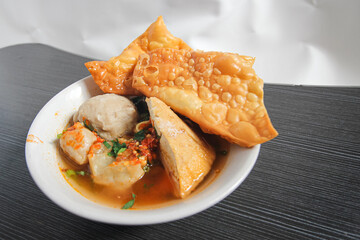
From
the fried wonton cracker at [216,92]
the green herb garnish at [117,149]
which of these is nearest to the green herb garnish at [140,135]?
the green herb garnish at [117,149]

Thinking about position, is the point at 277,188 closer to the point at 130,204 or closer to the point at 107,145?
the point at 130,204

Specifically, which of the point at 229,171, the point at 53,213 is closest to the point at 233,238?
the point at 229,171

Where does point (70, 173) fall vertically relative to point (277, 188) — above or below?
above

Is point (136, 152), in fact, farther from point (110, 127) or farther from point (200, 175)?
point (200, 175)

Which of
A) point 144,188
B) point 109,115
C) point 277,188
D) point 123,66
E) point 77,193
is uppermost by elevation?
point 123,66

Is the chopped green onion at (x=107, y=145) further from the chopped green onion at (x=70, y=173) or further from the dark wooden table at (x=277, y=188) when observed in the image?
the dark wooden table at (x=277, y=188)

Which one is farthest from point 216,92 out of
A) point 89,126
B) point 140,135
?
point 89,126

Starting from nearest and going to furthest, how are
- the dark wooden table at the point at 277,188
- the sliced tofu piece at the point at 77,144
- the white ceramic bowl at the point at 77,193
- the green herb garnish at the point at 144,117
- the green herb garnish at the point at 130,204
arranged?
the white ceramic bowl at the point at 77,193, the green herb garnish at the point at 130,204, the dark wooden table at the point at 277,188, the sliced tofu piece at the point at 77,144, the green herb garnish at the point at 144,117
